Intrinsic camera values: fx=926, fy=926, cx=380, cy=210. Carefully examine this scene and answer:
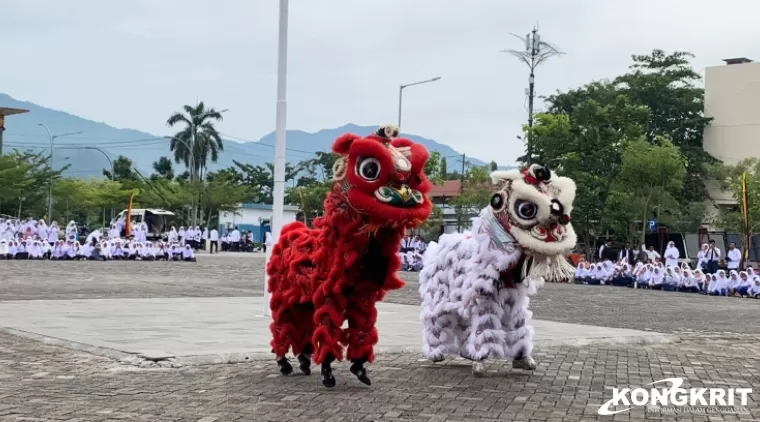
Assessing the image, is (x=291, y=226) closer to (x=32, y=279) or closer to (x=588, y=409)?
(x=588, y=409)

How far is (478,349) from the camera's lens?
31.3 ft

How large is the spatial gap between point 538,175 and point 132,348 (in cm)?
489

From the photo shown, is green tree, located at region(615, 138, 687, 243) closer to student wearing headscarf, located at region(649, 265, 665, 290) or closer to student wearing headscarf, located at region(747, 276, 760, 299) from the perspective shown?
student wearing headscarf, located at region(649, 265, 665, 290)

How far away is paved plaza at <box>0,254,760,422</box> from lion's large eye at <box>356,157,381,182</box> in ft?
6.32

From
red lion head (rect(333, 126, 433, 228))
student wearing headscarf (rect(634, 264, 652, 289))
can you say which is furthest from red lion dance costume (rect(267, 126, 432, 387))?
student wearing headscarf (rect(634, 264, 652, 289))

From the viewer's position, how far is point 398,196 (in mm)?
8070

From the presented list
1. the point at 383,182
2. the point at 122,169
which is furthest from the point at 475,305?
the point at 122,169

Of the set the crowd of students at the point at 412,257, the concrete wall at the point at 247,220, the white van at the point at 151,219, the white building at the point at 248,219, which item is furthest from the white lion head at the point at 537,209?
the concrete wall at the point at 247,220

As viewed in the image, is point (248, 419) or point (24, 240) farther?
point (24, 240)

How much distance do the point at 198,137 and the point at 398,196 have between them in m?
72.2

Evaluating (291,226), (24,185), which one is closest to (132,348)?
(291,226)

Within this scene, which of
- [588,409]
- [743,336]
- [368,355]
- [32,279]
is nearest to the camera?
[588,409]

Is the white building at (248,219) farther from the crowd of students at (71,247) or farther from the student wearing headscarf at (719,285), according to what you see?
the student wearing headscarf at (719,285)

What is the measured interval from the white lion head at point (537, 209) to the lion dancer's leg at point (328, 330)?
2.15m
